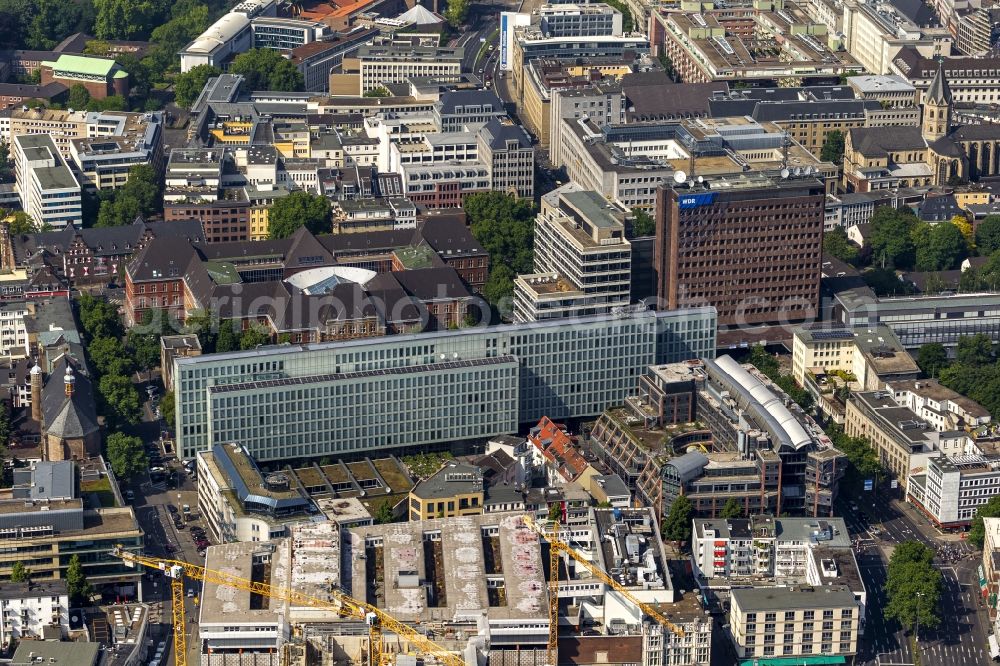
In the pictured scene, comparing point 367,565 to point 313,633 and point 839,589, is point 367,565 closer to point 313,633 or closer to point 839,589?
point 313,633

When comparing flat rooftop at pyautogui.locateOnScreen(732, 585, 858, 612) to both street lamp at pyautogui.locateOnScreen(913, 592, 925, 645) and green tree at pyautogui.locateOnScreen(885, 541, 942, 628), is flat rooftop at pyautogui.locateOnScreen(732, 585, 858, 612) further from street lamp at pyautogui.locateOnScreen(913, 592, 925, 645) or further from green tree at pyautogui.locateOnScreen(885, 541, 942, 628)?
street lamp at pyautogui.locateOnScreen(913, 592, 925, 645)

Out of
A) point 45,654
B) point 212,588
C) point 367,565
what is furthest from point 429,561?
point 45,654

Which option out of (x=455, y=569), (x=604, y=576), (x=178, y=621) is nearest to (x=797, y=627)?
(x=604, y=576)

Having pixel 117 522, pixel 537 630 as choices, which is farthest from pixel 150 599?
pixel 537 630

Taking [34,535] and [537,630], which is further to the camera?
[34,535]

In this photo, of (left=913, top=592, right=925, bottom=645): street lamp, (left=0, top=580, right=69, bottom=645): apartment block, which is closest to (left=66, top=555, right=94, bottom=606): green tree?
(left=0, top=580, right=69, bottom=645): apartment block
